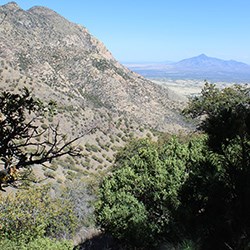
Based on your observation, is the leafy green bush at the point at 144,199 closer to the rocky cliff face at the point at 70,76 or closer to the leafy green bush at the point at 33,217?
the leafy green bush at the point at 33,217

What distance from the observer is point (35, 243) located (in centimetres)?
1125

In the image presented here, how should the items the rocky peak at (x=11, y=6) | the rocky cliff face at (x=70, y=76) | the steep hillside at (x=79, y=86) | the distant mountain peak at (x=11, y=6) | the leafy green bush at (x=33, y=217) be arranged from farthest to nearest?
the distant mountain peak at (x=11, y=6) < the rocky peak at (x=11, y=6) < the rocky cliff face at (x=70, y=76) < the steep hillside at (x=79, y=86) < the leafy green bush at (x=33, y=217)

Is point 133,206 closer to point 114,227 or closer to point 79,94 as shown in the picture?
point 114,227

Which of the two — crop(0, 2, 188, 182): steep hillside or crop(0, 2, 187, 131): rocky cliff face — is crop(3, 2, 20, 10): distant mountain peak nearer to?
crop(0, 2, 188, 182): steep hillside

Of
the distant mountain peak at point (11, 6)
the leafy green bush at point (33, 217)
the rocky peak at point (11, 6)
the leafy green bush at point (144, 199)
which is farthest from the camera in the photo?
the distant mountain peak at point (11, 6)

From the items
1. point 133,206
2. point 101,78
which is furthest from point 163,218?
point 101,78

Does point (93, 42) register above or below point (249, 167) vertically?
above

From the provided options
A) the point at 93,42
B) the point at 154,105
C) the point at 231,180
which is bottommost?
the point at 154,105

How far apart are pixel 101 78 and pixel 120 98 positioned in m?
5.93

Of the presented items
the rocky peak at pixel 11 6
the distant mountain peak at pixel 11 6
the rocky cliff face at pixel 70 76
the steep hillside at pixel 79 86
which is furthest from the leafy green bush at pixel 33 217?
the distant mountain peak at pixel 11 6

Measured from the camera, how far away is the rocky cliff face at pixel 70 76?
156 ft

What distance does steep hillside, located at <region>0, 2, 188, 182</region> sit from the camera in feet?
135

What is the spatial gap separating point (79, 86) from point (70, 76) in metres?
2.94

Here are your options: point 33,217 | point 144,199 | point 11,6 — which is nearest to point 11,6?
point 11,6
